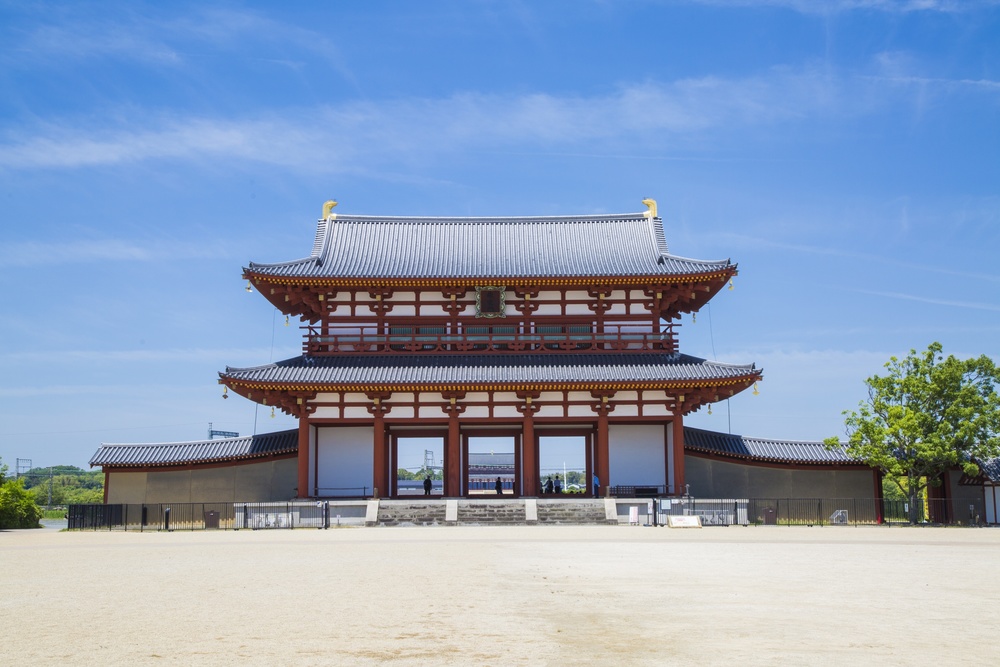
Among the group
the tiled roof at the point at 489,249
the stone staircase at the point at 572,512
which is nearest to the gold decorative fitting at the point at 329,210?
the tiled roof at the point at 489,249

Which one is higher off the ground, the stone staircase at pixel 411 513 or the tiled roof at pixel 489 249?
the tiled roof at pixel 489 249

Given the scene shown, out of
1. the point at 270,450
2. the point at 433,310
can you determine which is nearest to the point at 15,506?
the point at 270,450

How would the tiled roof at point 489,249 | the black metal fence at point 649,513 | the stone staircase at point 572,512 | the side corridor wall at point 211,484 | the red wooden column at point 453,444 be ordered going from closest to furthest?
the black metal fence at point 649,513 → the stone staircase at point 572,512 → the red wooden column at point 453,444 → the tiled roof at point 489,249 → the side corridor wall at point 211,484

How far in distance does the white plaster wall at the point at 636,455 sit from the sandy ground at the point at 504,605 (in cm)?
1490

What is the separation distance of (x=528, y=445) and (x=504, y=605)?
24430mm

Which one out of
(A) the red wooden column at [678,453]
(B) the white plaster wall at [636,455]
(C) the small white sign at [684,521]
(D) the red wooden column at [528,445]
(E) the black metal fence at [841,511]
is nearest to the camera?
(C) the small white sign at [684,521]

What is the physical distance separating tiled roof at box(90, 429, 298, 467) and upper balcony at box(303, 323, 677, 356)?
4.94 meters

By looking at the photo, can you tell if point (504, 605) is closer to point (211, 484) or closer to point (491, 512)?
point (491, 512)

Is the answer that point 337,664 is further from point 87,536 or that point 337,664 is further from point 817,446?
point 817,446

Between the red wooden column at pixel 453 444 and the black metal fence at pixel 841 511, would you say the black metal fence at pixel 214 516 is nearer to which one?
the red wooden column at pixel 453 444

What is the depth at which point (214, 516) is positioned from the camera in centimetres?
3734

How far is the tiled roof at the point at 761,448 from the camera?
41.5 metres

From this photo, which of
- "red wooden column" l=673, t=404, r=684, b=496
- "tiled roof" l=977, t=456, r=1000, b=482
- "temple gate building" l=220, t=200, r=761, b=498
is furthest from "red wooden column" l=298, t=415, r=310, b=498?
"tiled roof" l=977, t=456, r=1000, b=482

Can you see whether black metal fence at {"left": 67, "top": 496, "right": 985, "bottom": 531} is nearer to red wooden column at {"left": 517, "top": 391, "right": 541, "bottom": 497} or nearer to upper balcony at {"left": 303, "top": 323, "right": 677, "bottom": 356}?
red wooden column at {"left": 517, "top": 391, "right": 541, "bottom": 497}
